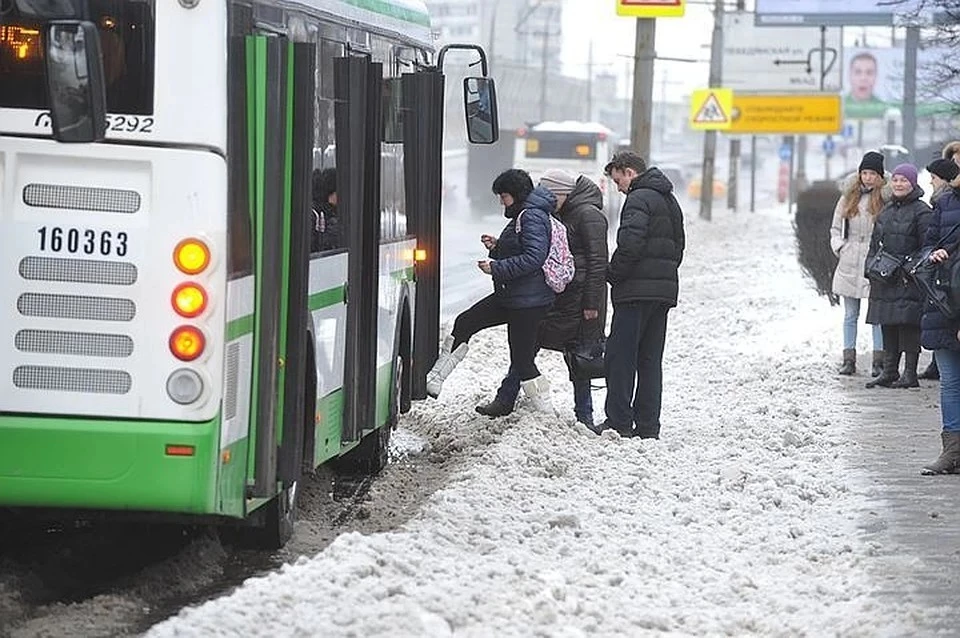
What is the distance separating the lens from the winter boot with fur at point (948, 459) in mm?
12859

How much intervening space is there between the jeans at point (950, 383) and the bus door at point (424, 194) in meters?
3.40

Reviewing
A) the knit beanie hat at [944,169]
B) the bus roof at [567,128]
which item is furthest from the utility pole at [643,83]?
the bus roof at [567,128]

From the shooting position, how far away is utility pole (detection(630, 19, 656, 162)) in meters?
25.4

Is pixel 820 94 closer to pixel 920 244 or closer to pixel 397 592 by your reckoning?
pixel 920 244

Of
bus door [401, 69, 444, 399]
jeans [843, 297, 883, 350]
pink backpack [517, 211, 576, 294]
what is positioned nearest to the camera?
bus door [401, 69, 444, 399]

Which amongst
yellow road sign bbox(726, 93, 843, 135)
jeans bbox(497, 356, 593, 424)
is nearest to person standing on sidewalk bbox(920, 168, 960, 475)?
jeans bbox(497, 356, 593, 424)

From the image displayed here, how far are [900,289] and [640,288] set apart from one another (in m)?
3.83

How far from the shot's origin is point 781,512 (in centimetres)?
1145

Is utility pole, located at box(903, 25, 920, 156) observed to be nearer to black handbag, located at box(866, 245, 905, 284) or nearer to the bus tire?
black handbag, located at box(866, 245, 905, 284)

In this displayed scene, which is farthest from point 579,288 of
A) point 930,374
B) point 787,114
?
point 787,114

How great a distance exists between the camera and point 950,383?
12.6 m

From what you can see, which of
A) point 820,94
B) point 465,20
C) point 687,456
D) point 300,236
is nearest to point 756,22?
point 820,94

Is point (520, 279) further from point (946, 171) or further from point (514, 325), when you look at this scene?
point (946, 171)

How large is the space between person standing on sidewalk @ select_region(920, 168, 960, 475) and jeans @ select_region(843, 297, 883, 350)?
5.50 meters
